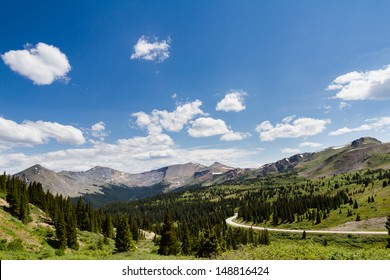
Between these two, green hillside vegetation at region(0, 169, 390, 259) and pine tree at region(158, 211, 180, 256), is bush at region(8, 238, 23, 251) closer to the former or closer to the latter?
green hillside vegetation at region(0, 169, 390, 259)

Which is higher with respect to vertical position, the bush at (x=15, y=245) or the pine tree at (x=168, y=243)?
the bush at (x=15, y=245)

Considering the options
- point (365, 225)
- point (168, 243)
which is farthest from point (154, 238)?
point (365, 225)

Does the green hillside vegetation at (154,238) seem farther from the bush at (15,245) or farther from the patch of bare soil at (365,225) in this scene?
the patch of bare soil at (365,225)

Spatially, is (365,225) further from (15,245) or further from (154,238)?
(15,245)

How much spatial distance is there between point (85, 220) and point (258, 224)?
128 m

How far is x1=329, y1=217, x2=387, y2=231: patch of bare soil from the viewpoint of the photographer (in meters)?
132

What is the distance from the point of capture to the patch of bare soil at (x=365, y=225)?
132m

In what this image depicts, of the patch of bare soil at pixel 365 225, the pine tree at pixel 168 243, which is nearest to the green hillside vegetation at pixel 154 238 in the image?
the pine tree at pixel 168 243

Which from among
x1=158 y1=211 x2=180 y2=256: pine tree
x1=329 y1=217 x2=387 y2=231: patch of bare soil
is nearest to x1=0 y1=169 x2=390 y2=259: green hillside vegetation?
x1=158 y1=211 x2=180 y2=256: pine tree

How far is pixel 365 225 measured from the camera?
5413 inches

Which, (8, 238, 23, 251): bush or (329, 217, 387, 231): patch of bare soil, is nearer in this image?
(8, 238, 23, 251): bush
